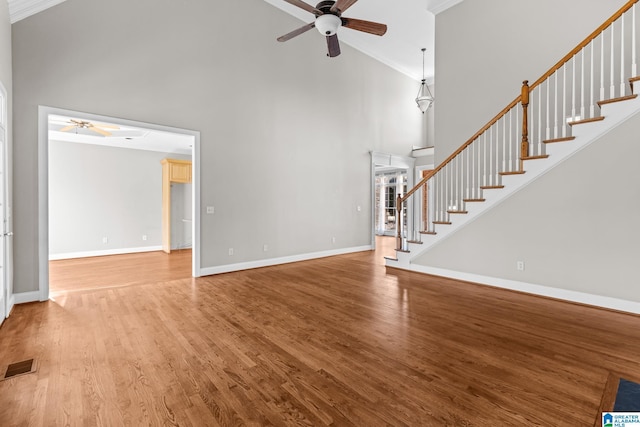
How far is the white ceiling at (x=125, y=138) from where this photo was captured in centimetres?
648

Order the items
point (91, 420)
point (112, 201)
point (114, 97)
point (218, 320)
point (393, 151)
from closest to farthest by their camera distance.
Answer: point (91, 420)
point (218, 320)
point (114, 97)
point (112, 201)
point (393, 151)

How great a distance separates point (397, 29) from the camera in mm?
6973

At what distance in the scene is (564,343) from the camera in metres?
2.66

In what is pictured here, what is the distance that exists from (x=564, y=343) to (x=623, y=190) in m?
2.10

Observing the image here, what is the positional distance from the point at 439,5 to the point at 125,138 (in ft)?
24.3

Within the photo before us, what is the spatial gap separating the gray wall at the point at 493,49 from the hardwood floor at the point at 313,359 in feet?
10.9

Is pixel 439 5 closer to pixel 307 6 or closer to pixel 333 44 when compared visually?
pixel 333 44

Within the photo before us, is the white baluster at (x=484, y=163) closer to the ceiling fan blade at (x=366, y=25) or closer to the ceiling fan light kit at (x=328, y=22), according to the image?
the ceiling fan blade at (x=366, y=25)

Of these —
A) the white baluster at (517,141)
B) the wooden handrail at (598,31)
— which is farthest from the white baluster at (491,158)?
the wooden handrail at (598,31)

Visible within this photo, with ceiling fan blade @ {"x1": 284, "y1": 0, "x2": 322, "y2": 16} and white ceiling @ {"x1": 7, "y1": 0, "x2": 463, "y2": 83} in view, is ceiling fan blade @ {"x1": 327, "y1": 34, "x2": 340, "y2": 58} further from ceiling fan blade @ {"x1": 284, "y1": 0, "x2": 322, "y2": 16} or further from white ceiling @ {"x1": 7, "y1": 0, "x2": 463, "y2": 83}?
white ceiling @ {"x1": 7, "y1": 0, "x2": 463, "y2": 83}

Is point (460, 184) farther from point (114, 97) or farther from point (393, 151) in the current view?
point (114, 97)

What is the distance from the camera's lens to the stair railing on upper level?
388 cm

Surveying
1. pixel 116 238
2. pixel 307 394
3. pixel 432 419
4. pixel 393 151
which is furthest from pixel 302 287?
pixel 116 238

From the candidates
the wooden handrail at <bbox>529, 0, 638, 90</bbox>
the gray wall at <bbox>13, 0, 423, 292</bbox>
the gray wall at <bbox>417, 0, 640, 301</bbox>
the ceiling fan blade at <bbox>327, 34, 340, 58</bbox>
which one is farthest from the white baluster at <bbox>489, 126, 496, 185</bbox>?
the gray wall at <bbox>13, 0, 423, 292</bbox>
